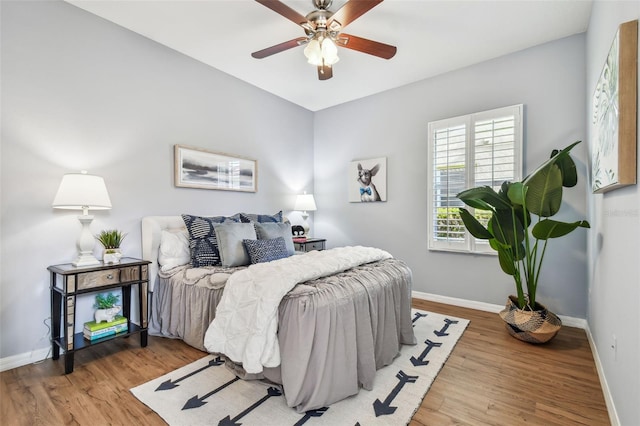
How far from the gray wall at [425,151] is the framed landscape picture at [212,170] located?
144 cm

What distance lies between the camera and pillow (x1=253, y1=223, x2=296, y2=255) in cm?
305

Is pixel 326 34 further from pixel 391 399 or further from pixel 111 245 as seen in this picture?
pixel 391 399

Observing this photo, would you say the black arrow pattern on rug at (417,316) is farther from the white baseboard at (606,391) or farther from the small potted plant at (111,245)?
the small potted plant at (111,245)

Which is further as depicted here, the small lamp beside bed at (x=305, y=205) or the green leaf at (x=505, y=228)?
the small lamp beside bed at (x=305, y=205)

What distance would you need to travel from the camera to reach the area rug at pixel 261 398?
5.37 ft

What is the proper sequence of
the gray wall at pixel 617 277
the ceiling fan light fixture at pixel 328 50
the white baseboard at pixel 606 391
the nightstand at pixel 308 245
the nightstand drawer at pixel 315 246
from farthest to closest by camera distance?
the nightstand drawer at pixel 315 246, the nightstand at pixel 308 245, the ceiling fan light fixture at pixel 328 50, the white baseboard at pixel 606 391, the gray wall at pixel 617 277

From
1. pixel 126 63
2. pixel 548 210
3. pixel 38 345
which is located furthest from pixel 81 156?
pixel 548 210

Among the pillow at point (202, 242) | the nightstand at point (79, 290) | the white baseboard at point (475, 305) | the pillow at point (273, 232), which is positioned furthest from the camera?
the pillow at point (273, 232)

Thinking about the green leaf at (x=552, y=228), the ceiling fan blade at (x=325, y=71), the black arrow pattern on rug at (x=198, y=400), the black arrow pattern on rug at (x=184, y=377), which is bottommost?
the black arrow pattern on rug at (x=184, y=377)

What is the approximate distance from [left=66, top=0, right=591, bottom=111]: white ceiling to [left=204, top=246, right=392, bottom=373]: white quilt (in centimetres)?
217

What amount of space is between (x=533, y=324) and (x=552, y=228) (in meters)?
0.85

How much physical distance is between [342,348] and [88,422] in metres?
1.47

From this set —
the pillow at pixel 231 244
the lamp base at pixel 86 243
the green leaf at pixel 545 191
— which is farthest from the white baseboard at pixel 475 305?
the lamp base at pixel 86 243

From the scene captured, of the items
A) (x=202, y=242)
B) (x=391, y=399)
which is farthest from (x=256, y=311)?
(x=202, y=242)
